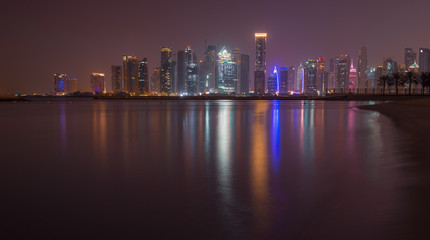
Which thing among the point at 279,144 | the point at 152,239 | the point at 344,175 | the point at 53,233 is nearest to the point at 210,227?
the point at 152,239

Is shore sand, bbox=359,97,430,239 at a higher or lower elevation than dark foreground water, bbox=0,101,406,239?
higher

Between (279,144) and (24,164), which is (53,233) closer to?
(24,164)

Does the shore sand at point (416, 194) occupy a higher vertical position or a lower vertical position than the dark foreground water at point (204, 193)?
higher

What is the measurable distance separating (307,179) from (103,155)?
734 centimetres

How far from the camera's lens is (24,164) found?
36.2 ft

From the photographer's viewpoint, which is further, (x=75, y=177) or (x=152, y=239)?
(x=75, y=177)

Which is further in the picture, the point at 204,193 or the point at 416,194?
the point at 204,193

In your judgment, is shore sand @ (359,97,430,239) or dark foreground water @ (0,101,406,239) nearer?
shore sand @ (359,97,430,239)

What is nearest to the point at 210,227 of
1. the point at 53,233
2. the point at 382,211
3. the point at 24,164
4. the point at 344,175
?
the point at 53,233

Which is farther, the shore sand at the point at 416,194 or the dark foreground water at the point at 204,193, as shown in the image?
the dark foreground water at the point at 204,193

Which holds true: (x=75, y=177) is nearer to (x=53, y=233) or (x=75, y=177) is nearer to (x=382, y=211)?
(x=53, y=233)

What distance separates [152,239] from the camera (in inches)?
197

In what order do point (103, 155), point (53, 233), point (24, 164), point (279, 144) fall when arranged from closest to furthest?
point (53, 233) → point (24, 164) → point (103, 155) → point (279, 144)

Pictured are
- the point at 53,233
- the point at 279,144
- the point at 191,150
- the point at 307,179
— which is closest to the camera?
the point at 53,233
